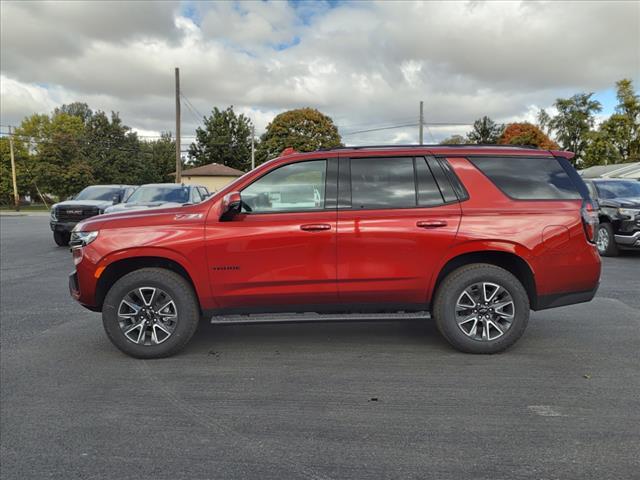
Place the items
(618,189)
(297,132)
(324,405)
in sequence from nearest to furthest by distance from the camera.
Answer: (324,405) → (618,189) → (297,132)

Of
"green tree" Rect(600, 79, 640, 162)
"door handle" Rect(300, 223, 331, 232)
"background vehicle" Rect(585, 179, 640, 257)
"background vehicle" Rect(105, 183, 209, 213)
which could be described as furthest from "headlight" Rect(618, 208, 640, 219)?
"green tree" Rect(600, 79, 640, 162)

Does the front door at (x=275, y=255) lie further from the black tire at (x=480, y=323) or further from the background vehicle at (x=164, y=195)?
the background vehicle at (x=164, y=195)

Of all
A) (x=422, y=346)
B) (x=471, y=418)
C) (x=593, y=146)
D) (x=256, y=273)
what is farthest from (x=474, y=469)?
(x=593, y=146)

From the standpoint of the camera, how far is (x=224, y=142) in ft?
203

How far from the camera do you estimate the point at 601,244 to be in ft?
36.4

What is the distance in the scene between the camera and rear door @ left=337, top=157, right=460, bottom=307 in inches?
171

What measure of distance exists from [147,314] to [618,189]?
453 inches

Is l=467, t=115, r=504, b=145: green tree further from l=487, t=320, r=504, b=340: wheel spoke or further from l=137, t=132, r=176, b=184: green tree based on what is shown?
l=487, t=320, r=504, b=340: wheel spoke

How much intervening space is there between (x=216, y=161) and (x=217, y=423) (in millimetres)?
61940

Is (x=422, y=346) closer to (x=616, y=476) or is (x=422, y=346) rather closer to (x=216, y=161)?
(x=616, y=476)

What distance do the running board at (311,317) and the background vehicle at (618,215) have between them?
7.06m

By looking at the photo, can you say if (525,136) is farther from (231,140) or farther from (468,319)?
(468,319)

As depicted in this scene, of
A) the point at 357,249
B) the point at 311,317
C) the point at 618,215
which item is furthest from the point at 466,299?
the point at 618,215

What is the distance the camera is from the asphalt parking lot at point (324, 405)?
9.10 feet
